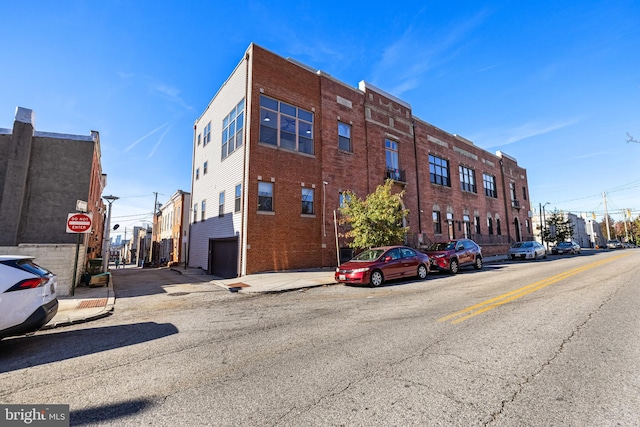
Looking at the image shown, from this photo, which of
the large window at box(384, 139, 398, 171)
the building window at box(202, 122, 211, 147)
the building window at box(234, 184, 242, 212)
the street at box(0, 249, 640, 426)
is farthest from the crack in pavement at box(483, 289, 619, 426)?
the building window at box(202, 122, 211, 147)

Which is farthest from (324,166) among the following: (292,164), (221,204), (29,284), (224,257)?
(29,284)

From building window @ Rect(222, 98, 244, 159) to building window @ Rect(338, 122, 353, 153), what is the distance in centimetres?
653

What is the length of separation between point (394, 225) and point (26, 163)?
652 inches

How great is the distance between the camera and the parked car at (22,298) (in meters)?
4.80

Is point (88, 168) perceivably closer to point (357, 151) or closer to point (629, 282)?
point (357, 151)

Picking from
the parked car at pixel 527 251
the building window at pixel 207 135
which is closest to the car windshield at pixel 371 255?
the building window at pixel 207 135

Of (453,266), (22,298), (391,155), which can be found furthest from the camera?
(391,155)

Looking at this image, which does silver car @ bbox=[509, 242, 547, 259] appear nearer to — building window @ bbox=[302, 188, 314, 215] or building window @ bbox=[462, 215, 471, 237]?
building window @ bbox=[462, 215, 471, 237]

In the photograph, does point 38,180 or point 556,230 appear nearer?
point 38,180

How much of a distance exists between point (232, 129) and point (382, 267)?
12.6 meters

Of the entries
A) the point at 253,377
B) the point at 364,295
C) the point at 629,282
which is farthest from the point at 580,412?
the point at 629,282

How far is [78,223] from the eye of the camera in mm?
10344

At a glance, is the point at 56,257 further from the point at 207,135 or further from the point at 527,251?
the point at 527,251

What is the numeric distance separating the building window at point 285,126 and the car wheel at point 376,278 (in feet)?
30.7
